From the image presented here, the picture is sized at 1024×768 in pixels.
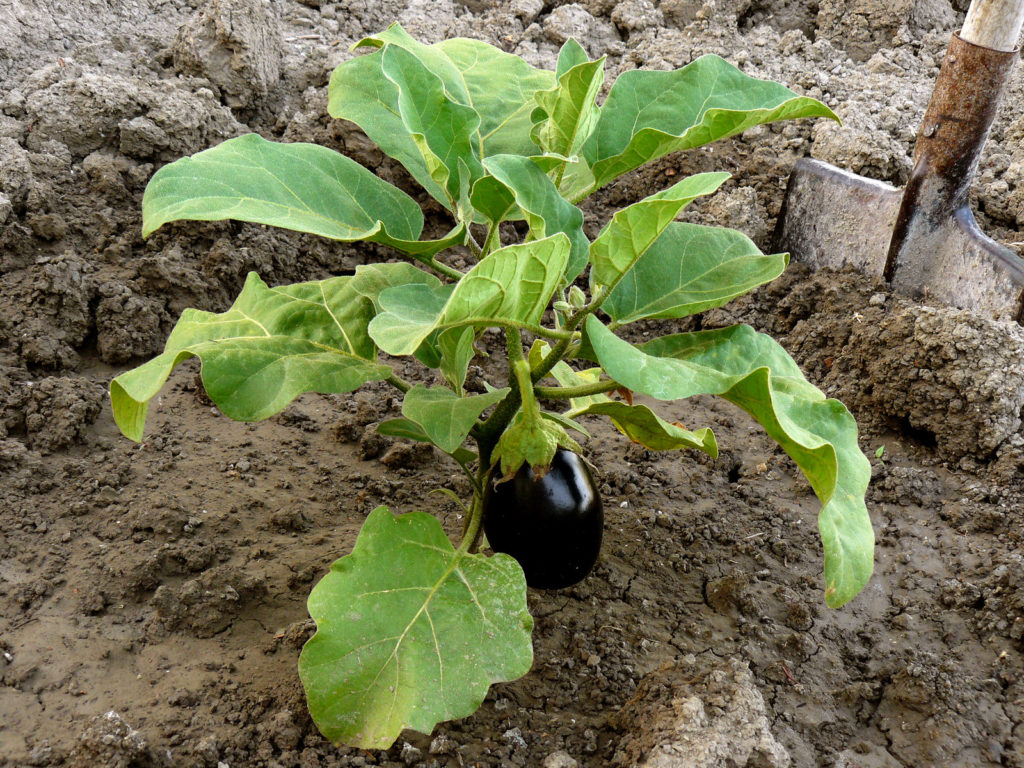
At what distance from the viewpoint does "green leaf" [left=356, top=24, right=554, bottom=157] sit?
1.80 m

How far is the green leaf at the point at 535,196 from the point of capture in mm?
1314

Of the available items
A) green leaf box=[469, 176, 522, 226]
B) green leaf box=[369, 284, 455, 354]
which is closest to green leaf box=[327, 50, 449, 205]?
green leaf box=[469, 176, 522, 226]

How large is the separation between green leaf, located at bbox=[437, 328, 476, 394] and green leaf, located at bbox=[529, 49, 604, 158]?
357mm

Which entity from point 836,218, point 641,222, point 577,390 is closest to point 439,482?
point 577,390

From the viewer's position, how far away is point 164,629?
1.67 m

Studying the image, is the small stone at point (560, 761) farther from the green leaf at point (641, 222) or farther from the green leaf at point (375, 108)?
the green leaf at point (375, 108)

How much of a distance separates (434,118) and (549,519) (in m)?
0.72

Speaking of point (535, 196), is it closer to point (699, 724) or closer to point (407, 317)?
point (407, 317)

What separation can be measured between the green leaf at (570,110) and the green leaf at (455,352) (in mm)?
357

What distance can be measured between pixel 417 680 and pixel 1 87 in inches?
98.5

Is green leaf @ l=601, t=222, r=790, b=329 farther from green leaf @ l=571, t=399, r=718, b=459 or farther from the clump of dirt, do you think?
the clump of dirt

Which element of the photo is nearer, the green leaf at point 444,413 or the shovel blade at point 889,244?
the green leaf at point 444,413

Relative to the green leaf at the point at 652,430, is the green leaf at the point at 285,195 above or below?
above

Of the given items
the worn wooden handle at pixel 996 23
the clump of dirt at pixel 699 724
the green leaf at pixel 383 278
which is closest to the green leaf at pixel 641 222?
the green leaf at pixel 383 278
